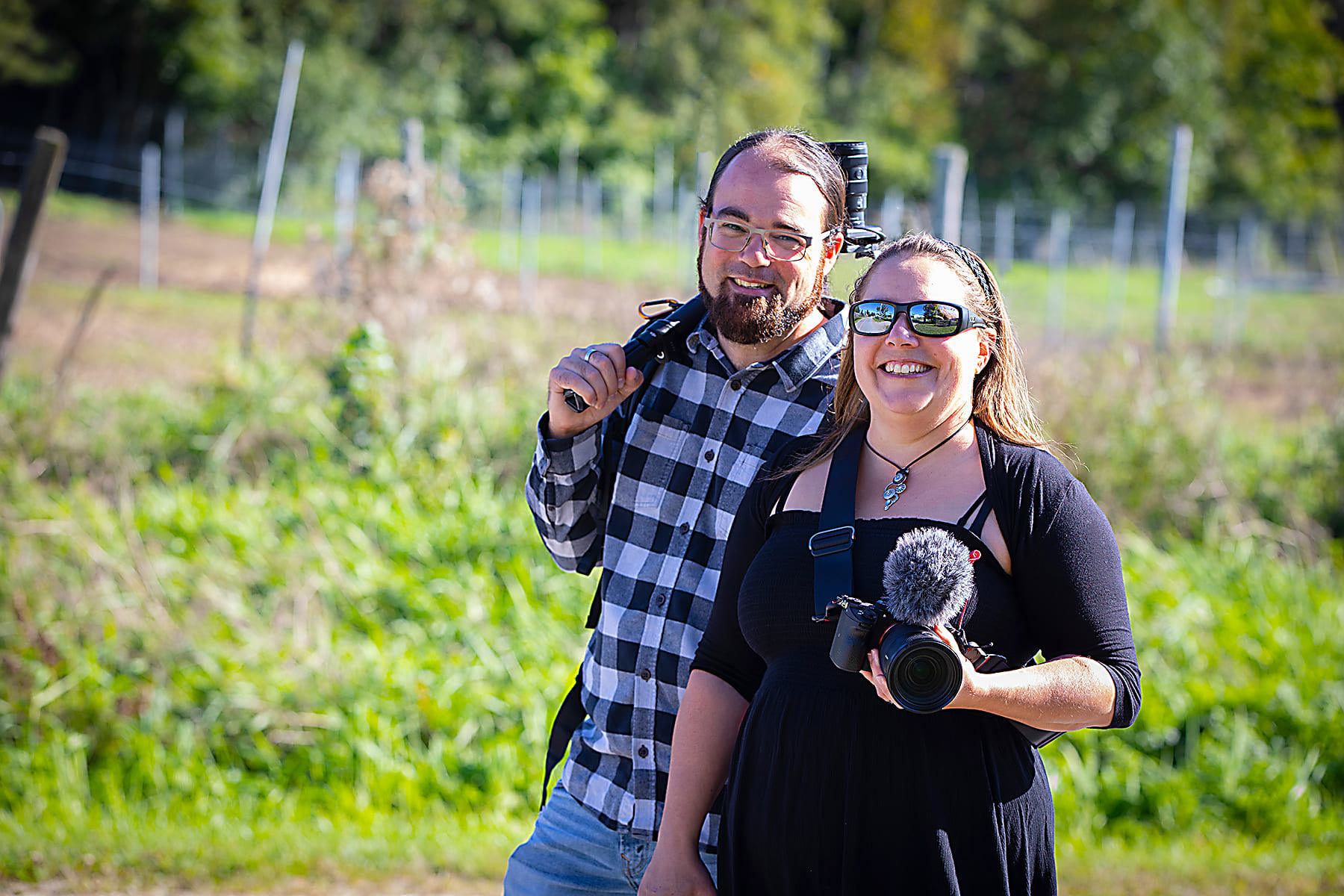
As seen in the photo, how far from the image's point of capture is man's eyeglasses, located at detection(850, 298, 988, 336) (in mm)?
1867

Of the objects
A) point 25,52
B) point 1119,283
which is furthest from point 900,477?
point 25,52

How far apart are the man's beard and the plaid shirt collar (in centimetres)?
5

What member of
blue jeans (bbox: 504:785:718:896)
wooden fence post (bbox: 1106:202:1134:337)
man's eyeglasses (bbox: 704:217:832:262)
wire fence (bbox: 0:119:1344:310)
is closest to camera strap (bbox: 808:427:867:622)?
man's eyeglasses (bbox: 704:217:832:262)

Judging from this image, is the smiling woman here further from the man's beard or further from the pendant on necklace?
the man's beard

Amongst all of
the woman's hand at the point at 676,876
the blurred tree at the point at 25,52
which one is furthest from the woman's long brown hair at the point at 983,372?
the blurred tree at the point at 25,52

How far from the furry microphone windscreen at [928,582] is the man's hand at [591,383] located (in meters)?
0.78

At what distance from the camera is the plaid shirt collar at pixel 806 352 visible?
227 centimetres

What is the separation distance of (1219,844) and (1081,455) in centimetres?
275

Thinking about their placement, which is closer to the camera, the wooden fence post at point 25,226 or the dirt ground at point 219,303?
the wooden fence post at point 25,226

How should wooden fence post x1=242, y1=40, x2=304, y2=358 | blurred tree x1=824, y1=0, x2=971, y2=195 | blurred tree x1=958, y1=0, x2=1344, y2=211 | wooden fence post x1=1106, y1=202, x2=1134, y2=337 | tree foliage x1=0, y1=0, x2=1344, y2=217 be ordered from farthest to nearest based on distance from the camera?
1. blurred tree x1=958, y1=0, x2=1344, y2=211
2. blurred tree x1=824, y1=0, x2=971, y2=195
3. tree foliage x1=0, y1=0, x2=1344, y2=217
4. wooden fence post x1=1106, y1=202, x2=1134, y2=337
5. wooden fence post x1=242, y1=40, x2=304, y2=358

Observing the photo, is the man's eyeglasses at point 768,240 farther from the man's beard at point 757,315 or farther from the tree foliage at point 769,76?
the tree foliage at point 769,76

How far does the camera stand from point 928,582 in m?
1.64

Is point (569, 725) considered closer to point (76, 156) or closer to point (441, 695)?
point (441, 695)

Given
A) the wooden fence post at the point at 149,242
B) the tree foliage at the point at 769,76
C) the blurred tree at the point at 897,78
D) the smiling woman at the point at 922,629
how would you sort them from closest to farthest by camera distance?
the smiling woman at the point at 922,629 < the wooden fence post at the point at 149,242 < the tree foliage at the point at 769,76 < the blurred tree at the point at 897,78
